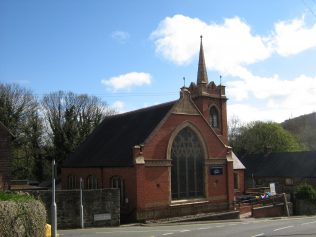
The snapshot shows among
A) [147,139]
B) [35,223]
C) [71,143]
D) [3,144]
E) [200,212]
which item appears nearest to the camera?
[35,223]

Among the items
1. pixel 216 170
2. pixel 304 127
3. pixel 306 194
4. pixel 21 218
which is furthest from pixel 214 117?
pixel 304 127

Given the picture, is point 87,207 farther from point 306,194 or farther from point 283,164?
point 283,164

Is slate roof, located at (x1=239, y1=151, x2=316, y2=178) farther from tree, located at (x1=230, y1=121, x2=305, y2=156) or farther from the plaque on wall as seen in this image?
the plaque on wall

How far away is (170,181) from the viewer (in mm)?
36031

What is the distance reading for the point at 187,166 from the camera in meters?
37.9

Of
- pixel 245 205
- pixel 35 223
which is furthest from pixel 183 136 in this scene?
pixel 35 223

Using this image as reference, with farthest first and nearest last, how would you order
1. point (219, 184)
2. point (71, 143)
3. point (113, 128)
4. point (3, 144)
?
point (71, 143) → point (113, 128) → point (219, 184) → point (3, 144)

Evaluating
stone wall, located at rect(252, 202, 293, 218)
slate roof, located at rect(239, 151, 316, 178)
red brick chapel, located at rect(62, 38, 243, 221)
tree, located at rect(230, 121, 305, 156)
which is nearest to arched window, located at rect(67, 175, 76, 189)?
red brick chapel, located at rect(62, 38, 243, 221)

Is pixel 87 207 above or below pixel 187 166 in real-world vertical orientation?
below

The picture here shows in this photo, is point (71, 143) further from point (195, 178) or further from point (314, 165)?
point (314, 165)

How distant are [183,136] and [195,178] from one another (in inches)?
149

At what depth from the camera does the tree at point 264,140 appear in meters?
85.0

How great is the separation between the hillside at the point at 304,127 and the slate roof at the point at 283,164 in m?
51.9

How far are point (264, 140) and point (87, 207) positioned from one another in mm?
62040
